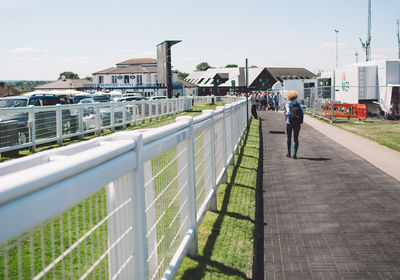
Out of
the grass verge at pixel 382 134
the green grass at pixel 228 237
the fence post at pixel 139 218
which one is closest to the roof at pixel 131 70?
the grass verge at pixel 382 134

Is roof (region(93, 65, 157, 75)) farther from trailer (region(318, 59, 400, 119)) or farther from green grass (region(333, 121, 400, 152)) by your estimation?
green grass (region(333, 121, 400, 152))

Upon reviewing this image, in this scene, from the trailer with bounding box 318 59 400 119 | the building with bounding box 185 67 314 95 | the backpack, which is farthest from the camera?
the building with bounding box 185 67 314 95

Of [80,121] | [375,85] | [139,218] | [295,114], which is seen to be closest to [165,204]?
[139,218]

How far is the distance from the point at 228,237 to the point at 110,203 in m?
3.27

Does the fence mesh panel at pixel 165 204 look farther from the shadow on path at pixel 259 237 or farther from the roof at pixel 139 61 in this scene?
the roof at pixel 139 61

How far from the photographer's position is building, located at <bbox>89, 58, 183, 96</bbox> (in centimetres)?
9350

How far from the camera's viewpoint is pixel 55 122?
1427 cm

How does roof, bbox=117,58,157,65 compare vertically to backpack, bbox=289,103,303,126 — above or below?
above

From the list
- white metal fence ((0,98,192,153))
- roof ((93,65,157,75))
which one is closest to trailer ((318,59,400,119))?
white metal fence ((0,98,192,153))

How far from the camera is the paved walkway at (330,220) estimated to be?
4723 mm

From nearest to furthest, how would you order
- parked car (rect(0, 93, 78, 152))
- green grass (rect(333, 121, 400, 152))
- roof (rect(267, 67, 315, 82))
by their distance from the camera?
parked car (rect(0, 93, 78, 152)), green grass (rect(333, 121, 400, 152)), roof (rect(267, 67, 315, 82))

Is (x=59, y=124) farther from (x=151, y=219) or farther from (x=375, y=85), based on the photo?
(x=375, y=85)

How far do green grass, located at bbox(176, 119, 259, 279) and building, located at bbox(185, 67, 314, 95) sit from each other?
334 ft

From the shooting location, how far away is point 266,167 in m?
10.5
